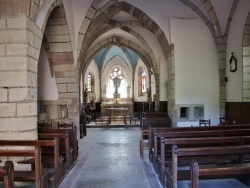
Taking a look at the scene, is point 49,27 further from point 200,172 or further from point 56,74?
point 200,172

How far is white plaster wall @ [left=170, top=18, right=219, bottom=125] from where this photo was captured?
7441 millimetres

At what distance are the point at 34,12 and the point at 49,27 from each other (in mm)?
2151

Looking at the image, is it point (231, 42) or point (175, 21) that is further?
point (175, 21)

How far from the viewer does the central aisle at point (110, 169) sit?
3.57m

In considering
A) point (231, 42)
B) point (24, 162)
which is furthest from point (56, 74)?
point (231, 42)

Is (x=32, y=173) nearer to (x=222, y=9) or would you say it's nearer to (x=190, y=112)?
(x=190, y=112)

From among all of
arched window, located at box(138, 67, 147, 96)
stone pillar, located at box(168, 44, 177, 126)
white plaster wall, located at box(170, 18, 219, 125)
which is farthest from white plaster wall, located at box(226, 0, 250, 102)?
arched window, located at box(138, 67, 147, 96)

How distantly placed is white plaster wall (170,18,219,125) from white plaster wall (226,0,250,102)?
1.72ft

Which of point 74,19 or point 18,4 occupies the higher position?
point 74,19

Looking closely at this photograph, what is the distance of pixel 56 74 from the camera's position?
6395 millimetres

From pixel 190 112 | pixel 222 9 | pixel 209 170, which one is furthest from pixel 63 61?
pixel 209 170

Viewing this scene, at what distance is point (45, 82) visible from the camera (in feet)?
22.6

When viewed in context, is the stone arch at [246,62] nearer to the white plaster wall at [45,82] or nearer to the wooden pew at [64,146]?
the wooden pew at [64,146]

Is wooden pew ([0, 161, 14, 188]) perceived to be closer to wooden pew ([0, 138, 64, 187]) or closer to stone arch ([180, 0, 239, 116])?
wooden pew ([0, 138, 64, 187])
